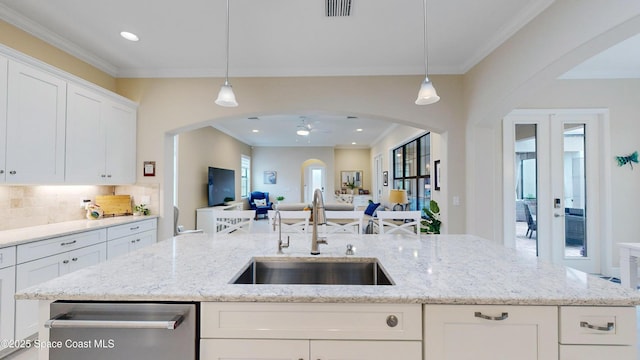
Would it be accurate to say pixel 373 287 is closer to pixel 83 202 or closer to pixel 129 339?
pixel 129 339

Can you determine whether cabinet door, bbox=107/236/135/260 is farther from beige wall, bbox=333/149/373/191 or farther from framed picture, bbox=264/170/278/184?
beige wall, bbox=333/149/373/191

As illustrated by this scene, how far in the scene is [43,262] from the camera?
2.21 m

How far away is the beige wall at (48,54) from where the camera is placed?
2441mm

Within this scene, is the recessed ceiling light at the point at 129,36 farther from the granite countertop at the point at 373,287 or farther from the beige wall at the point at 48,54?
the granite countertop at the point at 373,287

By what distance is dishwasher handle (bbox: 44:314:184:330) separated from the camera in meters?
0.98

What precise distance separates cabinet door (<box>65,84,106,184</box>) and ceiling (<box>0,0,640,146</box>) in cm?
62

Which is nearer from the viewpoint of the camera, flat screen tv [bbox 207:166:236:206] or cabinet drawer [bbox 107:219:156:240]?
cabinet drawer [bbox 107:219:156:240]

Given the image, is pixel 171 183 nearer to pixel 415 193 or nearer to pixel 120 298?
pixel 120 298

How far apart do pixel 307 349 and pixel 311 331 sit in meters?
0.07

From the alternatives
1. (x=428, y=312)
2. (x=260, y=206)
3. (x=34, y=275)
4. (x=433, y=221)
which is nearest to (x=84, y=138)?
(x=34, y=275)

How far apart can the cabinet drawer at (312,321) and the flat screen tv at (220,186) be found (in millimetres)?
5518

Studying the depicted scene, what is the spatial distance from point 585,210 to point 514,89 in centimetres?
254

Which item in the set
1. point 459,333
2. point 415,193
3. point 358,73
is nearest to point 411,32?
point 358,73

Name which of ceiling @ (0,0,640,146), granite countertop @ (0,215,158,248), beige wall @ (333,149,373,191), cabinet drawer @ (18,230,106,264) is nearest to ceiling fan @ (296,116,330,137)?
ceiling @ (0,0,640,146)
